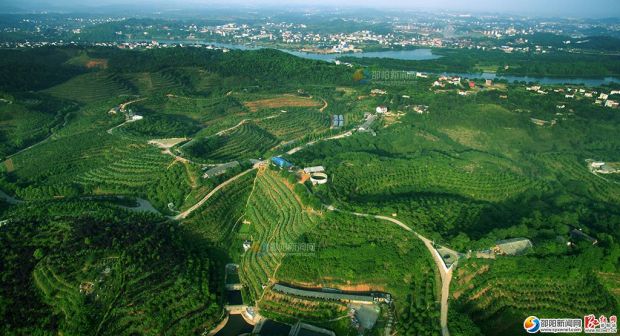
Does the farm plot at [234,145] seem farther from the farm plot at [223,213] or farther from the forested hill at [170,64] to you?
the forested hill at [170,64]

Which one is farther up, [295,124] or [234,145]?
[295,124]

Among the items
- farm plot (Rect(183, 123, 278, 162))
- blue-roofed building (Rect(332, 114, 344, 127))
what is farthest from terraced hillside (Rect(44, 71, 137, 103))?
blue-roofed building (Rect(332, 114, 344, 127))

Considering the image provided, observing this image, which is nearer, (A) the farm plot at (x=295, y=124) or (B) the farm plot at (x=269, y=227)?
(B) the farm plot at (x=269, y=227)

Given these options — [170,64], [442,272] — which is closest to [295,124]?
[442,272]

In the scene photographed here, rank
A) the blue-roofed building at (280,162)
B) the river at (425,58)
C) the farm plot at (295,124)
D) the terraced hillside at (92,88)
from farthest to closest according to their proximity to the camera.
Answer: the river at (425,58), the terraced hillside at (92,88), the farm plot at (295,124), the blue-roofed building at (280,162)

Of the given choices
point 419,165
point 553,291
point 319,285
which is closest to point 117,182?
point 319,285
